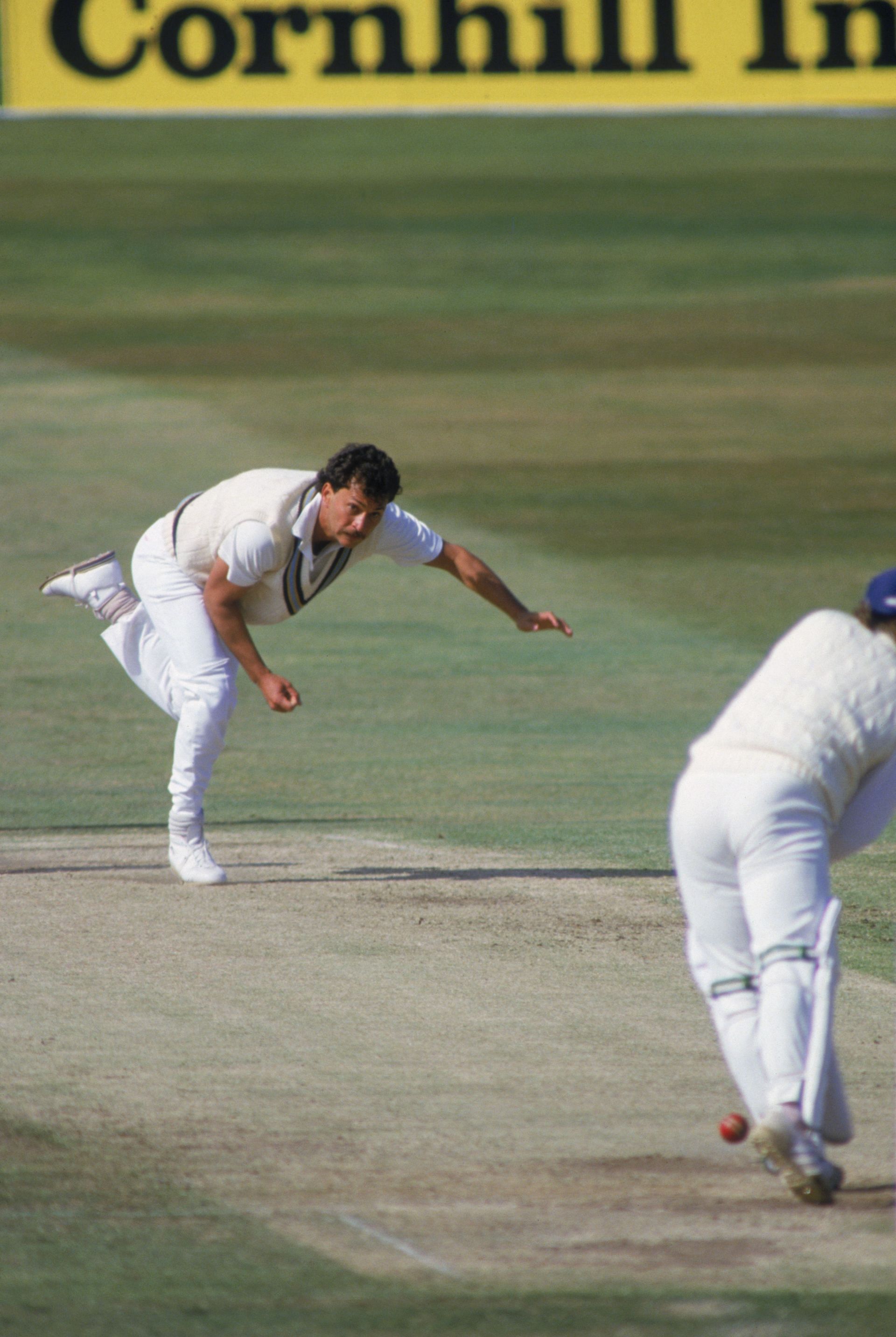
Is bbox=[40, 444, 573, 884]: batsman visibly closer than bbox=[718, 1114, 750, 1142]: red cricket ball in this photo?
No

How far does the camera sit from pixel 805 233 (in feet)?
95.7

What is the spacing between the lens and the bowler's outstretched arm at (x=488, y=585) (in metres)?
8.32

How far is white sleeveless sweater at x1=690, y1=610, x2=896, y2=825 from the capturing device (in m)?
4.77

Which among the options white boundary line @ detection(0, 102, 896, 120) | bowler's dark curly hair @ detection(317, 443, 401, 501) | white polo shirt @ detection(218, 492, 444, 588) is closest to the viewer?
bowler's dark curly hair @ detection(317, 443, 401, 501)

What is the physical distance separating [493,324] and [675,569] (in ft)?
29.9

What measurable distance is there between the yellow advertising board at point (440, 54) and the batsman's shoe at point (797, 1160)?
73.6 ft

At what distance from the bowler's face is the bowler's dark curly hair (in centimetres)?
2

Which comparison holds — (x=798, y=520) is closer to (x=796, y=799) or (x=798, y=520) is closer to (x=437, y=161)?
(x=796, y=799)

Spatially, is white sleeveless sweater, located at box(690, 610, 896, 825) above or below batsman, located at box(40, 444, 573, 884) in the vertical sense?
above

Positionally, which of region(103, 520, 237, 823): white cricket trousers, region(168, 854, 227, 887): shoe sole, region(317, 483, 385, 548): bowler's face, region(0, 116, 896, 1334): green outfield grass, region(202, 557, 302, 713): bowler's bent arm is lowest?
Result: region(0, 116, 896, 1334): green outfield grass

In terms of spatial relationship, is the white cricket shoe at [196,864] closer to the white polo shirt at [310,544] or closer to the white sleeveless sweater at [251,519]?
the white sleeveless sweater at [251,519]

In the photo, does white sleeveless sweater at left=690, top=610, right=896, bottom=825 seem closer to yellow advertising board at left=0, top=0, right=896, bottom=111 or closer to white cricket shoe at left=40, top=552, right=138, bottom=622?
white cricket shoe at left=40, top=552, right=138, bottom=622

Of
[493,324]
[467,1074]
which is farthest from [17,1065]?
[493,324]

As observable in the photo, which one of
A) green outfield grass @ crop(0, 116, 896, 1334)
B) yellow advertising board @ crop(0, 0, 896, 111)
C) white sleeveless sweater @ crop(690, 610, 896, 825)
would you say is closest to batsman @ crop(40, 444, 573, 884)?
green outfield grass @ crop(0, 116, 896, 1334)
